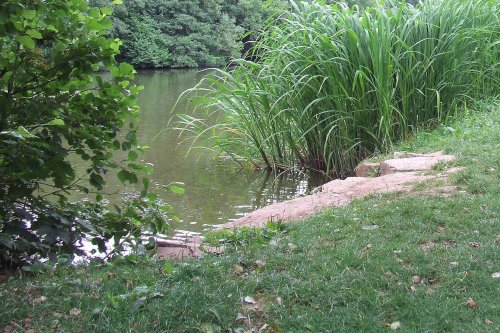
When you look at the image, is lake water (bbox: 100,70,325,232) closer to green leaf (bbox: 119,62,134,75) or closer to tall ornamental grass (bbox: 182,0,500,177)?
tall ornamental grass (bbox: 182,0,500,177)

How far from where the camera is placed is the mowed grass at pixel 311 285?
9.11ft

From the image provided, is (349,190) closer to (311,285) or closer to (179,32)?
(311,285)

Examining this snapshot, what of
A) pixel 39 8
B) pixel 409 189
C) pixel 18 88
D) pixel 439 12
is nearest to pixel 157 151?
pixel 439 12

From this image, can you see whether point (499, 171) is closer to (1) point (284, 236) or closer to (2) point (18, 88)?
(1) point (284, 236)

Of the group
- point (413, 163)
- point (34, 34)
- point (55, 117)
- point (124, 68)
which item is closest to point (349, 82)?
point (413, 163)

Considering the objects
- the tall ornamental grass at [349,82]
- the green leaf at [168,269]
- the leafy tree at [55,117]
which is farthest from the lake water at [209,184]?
the green leaf at [168,269]

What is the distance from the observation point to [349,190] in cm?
559

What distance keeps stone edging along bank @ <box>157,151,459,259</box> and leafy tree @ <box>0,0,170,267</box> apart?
0.86m

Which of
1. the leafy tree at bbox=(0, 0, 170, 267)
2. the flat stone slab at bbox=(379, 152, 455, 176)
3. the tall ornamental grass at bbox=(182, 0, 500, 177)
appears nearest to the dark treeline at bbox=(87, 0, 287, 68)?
the tall ornamental grass at bbox=(182, 0, 500, 177)

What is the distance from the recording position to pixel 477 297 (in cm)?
293

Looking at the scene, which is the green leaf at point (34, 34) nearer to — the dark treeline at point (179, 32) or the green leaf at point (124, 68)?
the green leaf at point (124, 68)

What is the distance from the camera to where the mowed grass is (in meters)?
2.78

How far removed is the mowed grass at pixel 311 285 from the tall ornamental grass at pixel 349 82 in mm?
3101

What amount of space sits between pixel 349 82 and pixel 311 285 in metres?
4.61
